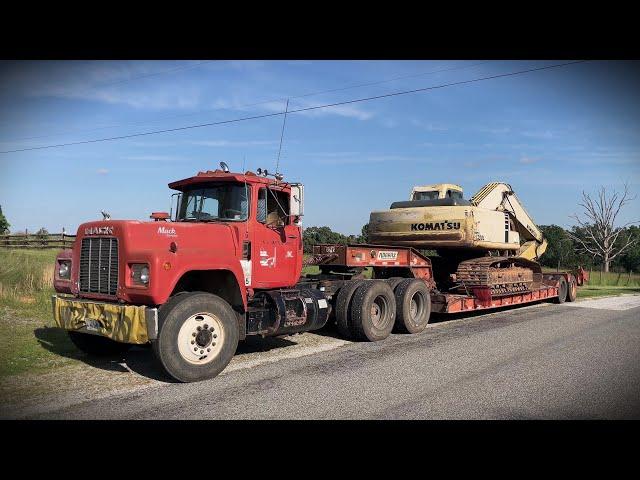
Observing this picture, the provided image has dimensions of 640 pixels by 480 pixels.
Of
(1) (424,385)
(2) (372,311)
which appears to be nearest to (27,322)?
(2) (372,311)

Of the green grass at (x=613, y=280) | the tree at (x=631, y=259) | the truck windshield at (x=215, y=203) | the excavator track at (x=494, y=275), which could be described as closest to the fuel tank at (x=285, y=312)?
the truck windshield at (x=215, y=203)

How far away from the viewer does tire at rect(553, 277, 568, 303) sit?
16850 millimetres

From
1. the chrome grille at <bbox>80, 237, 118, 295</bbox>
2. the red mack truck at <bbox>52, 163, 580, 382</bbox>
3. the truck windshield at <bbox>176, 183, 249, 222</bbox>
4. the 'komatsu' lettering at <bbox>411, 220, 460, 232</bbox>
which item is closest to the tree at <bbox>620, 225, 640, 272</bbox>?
the 'komatsu' lettering at <bbox>411, 220, 460, 232</bbox>

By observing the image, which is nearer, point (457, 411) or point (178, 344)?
point (457, 411)

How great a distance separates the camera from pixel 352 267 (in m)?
10.6

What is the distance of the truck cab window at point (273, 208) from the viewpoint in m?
7.82

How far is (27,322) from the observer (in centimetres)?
985

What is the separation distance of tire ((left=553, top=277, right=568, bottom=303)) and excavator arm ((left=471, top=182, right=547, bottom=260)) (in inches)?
44.6

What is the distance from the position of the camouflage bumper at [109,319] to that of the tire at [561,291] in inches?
571

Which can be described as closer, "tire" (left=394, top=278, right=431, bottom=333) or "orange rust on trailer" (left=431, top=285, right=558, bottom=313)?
"tire" (left=394, top=278, right=431, bottom=333)

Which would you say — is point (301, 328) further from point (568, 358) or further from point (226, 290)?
point (568, 358)

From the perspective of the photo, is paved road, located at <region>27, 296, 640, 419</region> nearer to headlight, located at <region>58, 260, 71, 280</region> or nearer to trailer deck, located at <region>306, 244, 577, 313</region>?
trailer deck, located at <region>306, 244, 577, 313</region>
